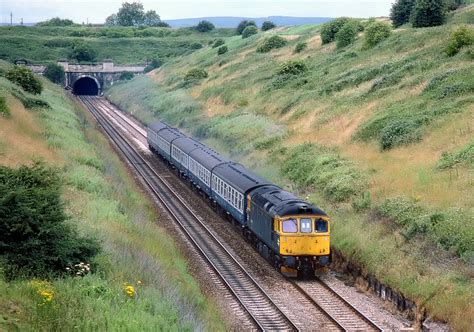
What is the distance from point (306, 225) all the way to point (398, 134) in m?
12.1

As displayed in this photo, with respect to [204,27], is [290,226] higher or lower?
lower

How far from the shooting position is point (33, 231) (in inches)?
646

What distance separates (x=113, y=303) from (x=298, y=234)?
11.2 meters

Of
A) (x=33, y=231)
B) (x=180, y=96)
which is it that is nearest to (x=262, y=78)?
(x=180, y=96)

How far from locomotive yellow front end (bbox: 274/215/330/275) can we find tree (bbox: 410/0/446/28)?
39479 millimetres

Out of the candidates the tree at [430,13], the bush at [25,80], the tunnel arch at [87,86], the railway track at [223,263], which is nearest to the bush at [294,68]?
the tree at [430,13]

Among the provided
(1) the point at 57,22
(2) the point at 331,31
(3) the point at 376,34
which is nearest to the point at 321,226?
(3) the point at 376,34

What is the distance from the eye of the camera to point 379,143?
1425 inches

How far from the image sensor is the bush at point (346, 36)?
221ft

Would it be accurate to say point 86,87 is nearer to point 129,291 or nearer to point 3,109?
point 3,109

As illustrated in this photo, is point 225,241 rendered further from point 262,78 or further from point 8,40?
point 8,40

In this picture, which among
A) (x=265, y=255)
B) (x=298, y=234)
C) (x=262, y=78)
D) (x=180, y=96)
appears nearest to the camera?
(x=298, y=234)

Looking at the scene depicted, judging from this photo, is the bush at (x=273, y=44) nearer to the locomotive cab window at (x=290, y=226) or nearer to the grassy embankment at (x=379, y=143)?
the grassy embankment at (x=379, y=143)

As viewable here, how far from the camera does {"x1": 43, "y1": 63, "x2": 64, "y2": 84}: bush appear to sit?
11469cm
